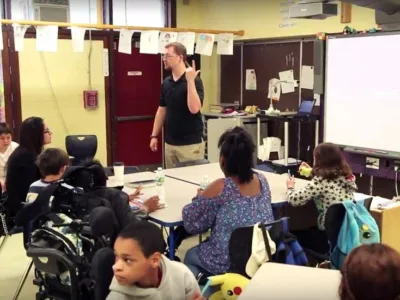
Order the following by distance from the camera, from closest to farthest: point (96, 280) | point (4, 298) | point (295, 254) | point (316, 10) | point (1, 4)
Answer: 1. point (96, 280)
2. point (295, 254)
3. point (4, 298)
4. point (316, 10)
5. point (1, 4)

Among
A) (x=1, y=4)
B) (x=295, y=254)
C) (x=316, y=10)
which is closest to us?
(x=295, y=254)

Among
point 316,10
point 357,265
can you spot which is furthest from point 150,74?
point 357,265

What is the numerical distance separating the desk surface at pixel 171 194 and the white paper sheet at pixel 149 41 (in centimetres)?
255

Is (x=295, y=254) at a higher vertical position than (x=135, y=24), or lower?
lower

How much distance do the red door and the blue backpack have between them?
175 inches

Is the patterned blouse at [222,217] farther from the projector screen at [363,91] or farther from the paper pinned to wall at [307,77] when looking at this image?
the paper pinned to wall at [307,77]

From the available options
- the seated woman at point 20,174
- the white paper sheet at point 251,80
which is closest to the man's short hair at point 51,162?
the seated woman at point 20,174

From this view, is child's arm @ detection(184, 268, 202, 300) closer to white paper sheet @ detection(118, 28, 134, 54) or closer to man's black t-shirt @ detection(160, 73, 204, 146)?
man's black t-shirt @ detection(160, 73, 204, 146)

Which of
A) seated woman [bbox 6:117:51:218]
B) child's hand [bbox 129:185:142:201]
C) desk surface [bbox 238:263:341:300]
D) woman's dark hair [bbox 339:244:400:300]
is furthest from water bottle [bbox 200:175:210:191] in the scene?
woman's dark hair [bbox 339:244:400:300]

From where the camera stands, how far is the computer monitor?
555 cm

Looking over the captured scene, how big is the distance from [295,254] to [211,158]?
11.8 ft

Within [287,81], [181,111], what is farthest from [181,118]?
[287,81]

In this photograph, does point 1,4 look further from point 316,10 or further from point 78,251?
point 78,251

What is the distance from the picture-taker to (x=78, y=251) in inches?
90.0
